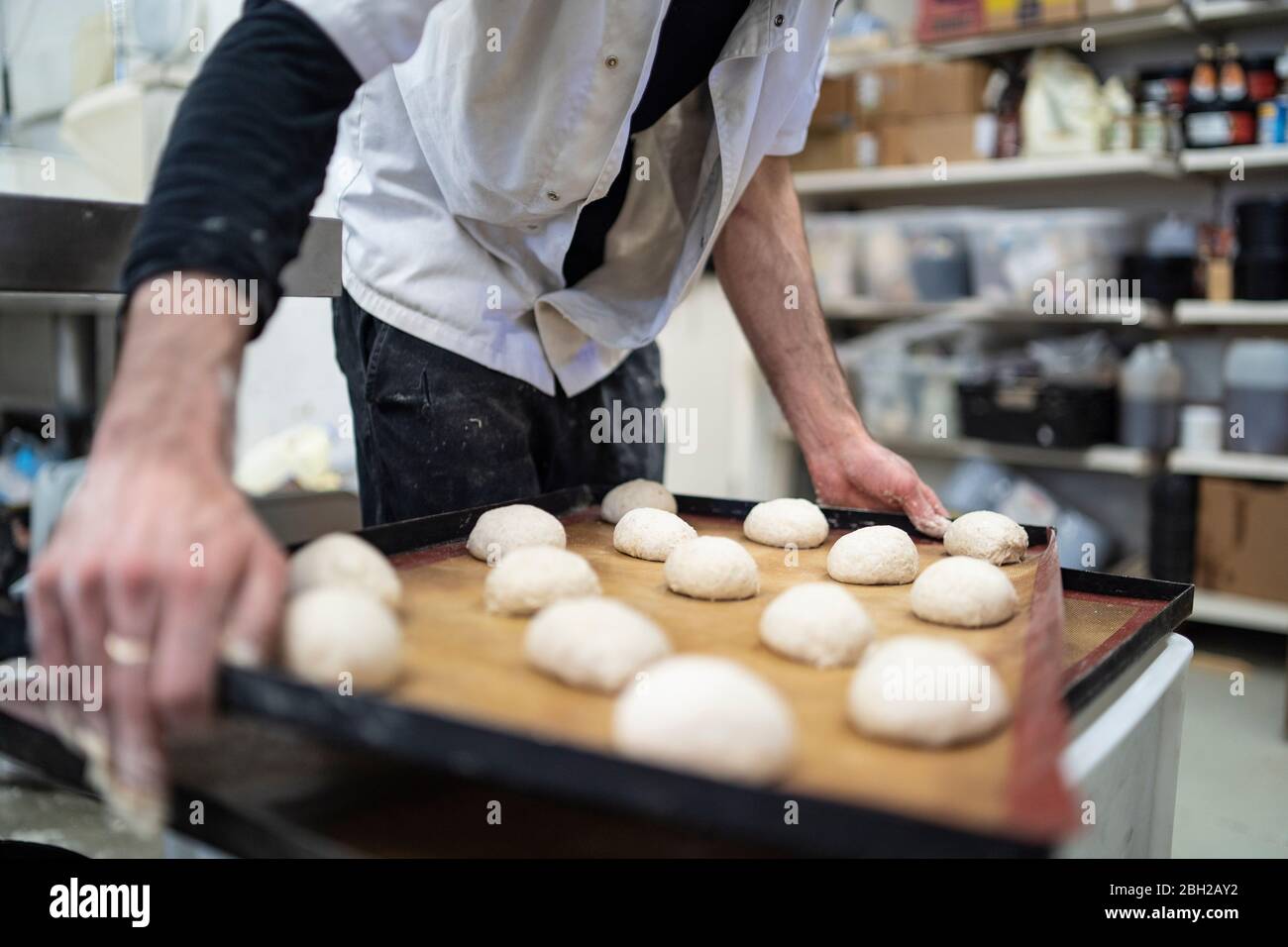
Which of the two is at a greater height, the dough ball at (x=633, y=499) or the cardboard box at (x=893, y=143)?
the cardboard box at (x=893, y=143)

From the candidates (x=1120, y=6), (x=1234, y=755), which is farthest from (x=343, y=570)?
(x=1120, y=6)

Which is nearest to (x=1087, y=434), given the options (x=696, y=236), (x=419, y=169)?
(x=696, y=236)

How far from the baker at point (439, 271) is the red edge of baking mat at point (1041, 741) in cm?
46

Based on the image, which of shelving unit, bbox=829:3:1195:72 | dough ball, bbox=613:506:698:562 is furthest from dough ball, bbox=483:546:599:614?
shelving unit, bbox=829:3:1195:72

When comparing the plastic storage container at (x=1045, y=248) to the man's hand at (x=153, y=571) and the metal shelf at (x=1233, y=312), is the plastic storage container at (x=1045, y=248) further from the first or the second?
the man's hand at (x=153, y=571)

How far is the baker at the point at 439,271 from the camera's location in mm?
658

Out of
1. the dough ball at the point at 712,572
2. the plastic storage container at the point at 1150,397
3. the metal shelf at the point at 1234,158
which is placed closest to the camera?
the dough ball at the point at 712,572

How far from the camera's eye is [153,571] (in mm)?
633

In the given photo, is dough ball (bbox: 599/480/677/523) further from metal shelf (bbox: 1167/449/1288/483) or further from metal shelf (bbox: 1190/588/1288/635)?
metal shelf (bbox: 1167/449/1288/483)

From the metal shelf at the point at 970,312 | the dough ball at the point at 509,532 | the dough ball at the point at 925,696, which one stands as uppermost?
the metal shelf at the point at 970,312

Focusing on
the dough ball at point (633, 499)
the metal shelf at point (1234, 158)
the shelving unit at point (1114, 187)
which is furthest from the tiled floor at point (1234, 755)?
the metal shelf at point (1234, 158)

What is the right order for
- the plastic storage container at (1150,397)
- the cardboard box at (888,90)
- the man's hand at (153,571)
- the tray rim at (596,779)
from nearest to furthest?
the tray rim at (596,779) < the man's hand at (153,571) < the plastic storage container at (1150,397) < the cardboard box at (888,90)

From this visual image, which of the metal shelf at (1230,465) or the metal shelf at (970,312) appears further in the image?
the metal shelf at (970,312)

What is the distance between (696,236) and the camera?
1.40 metres
